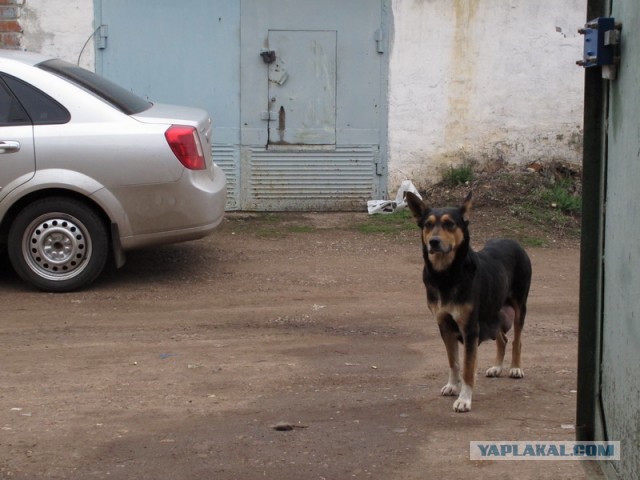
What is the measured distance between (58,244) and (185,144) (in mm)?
1300

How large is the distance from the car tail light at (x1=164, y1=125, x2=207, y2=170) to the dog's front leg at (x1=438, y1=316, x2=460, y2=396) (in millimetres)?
3301

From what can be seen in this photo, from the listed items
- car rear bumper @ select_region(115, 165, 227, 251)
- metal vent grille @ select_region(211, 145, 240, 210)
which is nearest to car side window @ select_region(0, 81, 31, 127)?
car rear bumper @ select_region(115, 165, 227, 251)

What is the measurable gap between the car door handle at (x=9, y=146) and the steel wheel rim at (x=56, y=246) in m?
0.57

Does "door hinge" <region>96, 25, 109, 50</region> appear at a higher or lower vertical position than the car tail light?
higher

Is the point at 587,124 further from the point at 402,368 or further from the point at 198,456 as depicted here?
the point at 402,368

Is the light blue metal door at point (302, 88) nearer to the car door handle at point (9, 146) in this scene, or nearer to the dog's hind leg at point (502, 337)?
the car door handle at point (9, 146)

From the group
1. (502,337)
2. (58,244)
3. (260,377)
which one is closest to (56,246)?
(58,244)

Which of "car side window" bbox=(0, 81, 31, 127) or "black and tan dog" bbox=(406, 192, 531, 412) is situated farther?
"car side window" bbox=(0, 81, 31, 127)

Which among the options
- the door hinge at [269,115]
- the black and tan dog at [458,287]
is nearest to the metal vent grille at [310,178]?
the door hinge at [269,115]

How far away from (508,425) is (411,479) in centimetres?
88

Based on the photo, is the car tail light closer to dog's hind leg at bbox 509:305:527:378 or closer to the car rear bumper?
the car rear bumper

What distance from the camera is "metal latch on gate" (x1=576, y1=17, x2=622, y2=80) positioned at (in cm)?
355

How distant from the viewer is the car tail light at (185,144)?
8.15m

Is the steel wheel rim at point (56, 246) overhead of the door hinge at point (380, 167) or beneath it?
beneath
